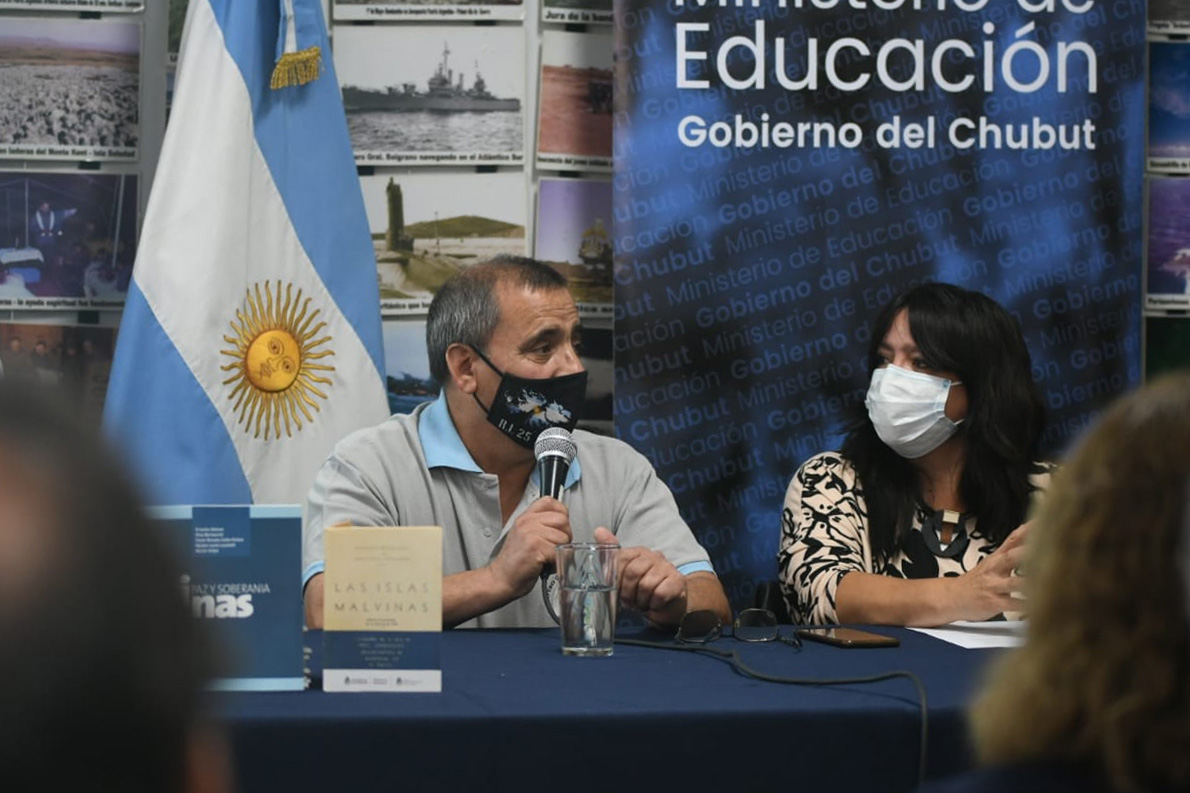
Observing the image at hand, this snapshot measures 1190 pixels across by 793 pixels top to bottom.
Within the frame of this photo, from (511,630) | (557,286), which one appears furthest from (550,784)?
(557,286)

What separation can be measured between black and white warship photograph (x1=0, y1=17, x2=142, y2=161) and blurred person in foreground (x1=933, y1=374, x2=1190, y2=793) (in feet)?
9.81

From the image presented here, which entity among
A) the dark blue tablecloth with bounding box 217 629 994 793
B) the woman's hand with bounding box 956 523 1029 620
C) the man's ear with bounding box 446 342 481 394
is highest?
the man's ear with bounding box 446 342 481 394

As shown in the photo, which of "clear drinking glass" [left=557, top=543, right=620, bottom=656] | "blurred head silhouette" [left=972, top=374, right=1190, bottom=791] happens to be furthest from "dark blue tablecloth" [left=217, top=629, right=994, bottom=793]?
"blurred head silhouette" [left=972, top=374, right=1190, bottom=791]

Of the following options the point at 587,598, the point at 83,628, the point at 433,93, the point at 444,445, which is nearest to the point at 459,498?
the point at 444,445

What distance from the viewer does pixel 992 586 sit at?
2.38 m

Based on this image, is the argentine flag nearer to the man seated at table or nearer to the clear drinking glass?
the man seated at table

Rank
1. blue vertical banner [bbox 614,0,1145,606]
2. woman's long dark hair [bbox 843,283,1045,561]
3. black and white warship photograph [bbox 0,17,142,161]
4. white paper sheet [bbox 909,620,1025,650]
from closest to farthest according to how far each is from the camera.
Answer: white paper sheet [bbox 909,620,1025,650]
woman's long dark hair [bbox 843,283,1045,561]
blue vertical banner [bbox 614,0,1145,606]
black and white warship photograph [bbox 0,17,142,161]

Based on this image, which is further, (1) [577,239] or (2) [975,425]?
(1) [577,239]

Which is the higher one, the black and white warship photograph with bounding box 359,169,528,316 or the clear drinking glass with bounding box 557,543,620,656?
the black and white warship photograph with bounding box 359,169,528,316

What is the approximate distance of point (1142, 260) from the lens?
136 inches

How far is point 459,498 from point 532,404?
0.23 m

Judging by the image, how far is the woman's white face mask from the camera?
2.88 m

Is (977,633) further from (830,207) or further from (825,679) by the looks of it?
(830,207)

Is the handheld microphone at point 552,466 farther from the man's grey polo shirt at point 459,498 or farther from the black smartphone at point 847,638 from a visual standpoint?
the black smartphone at point 847,638
